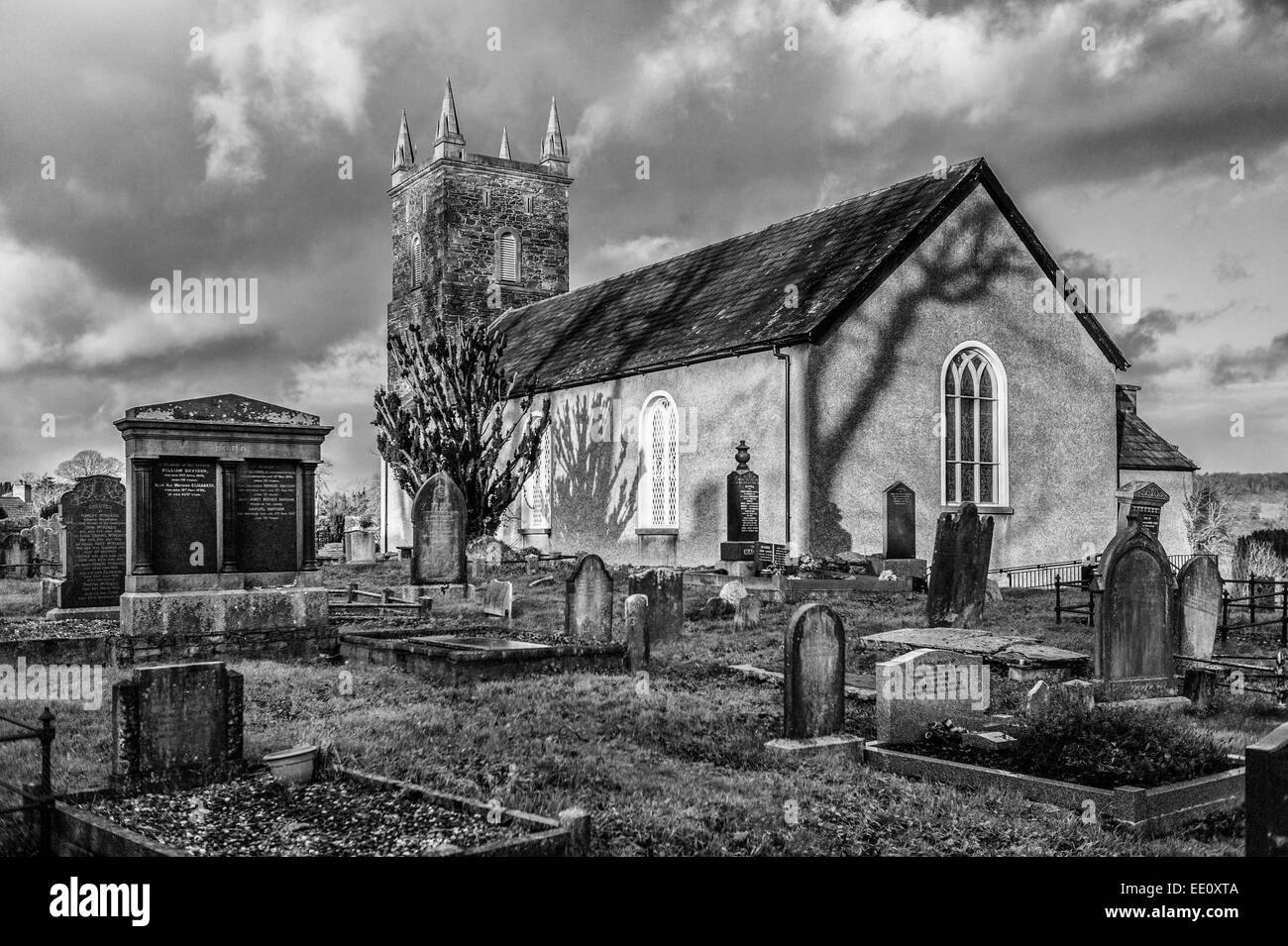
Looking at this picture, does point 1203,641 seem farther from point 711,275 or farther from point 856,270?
point 711,275

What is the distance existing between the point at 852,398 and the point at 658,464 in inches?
196

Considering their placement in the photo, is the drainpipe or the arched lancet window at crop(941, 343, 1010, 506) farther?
the arched lancet window at crop(941, 343, 1010, 506)

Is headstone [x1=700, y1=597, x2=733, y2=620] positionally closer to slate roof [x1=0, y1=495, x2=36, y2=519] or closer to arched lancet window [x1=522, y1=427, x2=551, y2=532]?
arched lancet window [x1=522, y1=427, x2=551, y2=532]

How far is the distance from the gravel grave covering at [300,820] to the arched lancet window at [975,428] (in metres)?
18.2

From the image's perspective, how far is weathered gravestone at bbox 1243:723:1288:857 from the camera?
4.82 meters

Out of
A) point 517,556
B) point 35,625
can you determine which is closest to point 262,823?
point 35,625

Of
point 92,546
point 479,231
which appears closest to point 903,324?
point 92,546

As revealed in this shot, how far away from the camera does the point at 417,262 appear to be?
4203 cm

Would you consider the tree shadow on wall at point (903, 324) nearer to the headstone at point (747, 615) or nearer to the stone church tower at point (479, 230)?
the headstone at point (747, 615)

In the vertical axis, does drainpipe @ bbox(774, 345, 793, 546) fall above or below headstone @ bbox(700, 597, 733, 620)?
above

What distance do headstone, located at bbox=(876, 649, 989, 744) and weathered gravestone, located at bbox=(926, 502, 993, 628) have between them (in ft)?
19.0

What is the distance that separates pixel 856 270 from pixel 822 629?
1439 centimetres

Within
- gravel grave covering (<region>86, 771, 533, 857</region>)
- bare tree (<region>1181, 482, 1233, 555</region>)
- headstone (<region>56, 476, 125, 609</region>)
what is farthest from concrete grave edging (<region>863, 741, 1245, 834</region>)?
bare tree (<region>1181, 482, 1233, 555</region>)
